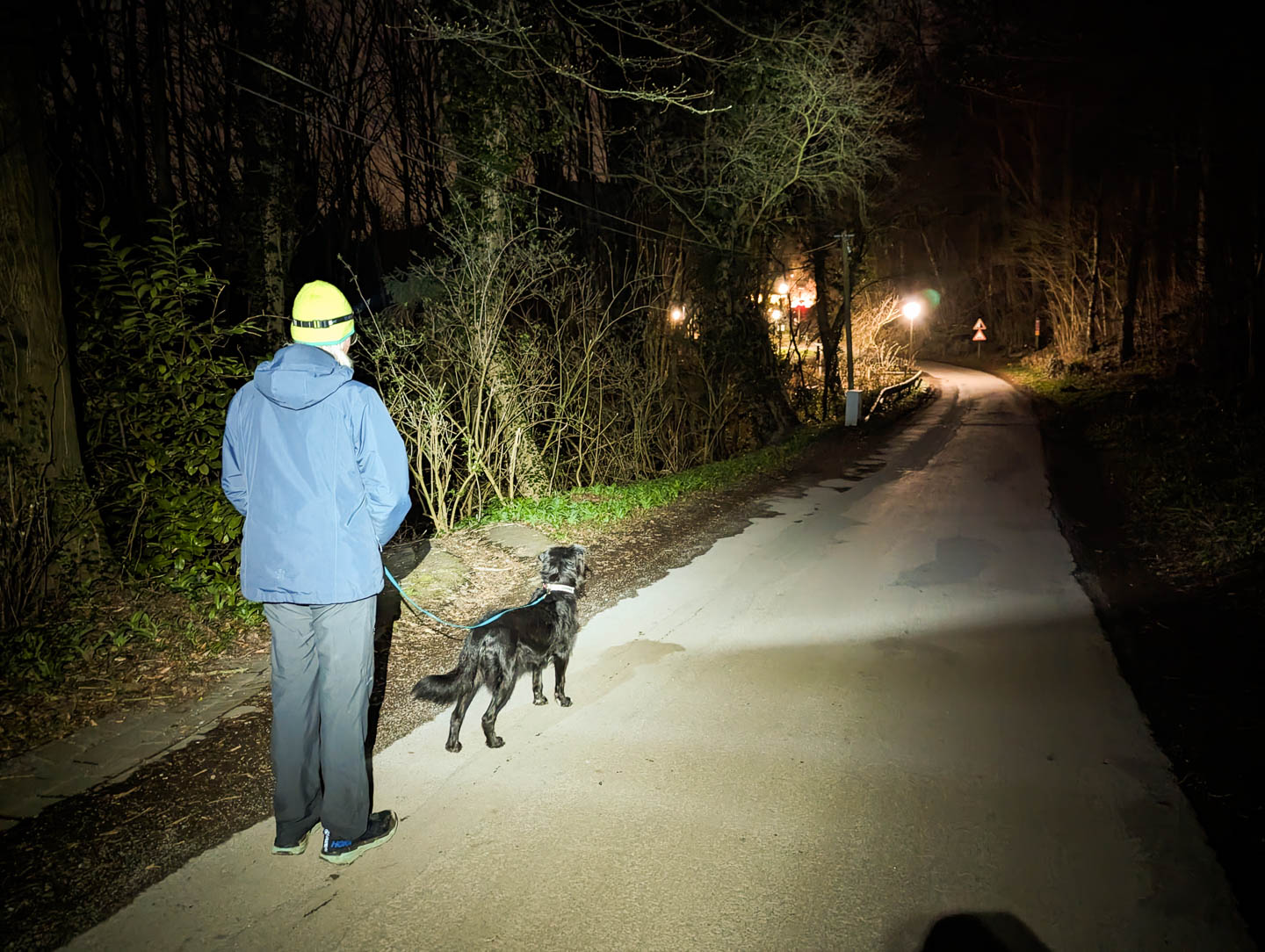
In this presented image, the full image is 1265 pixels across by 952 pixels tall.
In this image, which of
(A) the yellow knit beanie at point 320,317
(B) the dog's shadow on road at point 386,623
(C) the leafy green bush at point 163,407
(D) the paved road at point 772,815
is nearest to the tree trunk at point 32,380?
(C) the leafy green bush at point 163,407

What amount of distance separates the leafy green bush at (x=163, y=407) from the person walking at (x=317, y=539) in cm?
318

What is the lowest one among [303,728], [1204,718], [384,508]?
[1204,718]

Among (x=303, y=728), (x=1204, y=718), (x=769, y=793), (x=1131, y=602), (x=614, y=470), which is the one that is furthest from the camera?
(x=614, y=470)

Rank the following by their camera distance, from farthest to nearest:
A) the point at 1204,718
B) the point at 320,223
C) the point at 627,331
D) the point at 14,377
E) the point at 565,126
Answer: the point at 320,223 < the point at 627,331 < the point at 565,126 < the point at 14,377 < the point at 1204,718

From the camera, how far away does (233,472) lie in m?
3.11

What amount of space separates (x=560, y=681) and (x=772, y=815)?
173 centimetres

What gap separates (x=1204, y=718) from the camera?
4445mm

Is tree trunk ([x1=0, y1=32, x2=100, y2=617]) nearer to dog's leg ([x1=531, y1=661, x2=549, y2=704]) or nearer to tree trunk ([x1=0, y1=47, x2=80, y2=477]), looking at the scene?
tree trunk ([x1=0, y1=47, x2=80, y2=477])

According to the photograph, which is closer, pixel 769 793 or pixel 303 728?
pixel 303 728

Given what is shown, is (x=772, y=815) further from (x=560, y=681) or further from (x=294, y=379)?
(x=294, y=379)

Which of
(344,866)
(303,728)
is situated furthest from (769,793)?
(303,728)

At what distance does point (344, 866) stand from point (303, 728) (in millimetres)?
659

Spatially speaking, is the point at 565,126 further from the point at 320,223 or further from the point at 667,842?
the point at 320,223

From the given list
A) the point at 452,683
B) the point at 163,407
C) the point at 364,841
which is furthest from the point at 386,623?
the point at 364,841
